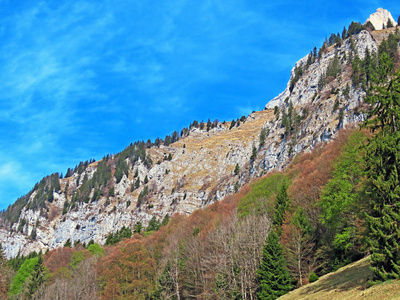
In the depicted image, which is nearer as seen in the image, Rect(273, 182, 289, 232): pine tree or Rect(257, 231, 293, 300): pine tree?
Rect(257, 231, 293, 300): pine tree

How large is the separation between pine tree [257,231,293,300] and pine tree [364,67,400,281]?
20118mm

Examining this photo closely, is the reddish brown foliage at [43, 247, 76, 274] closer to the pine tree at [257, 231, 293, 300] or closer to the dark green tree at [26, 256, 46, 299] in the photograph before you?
the dark green tree at [26, 256, 46, 299]

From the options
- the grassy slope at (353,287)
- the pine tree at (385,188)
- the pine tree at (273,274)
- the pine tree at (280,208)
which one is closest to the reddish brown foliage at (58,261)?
the pine tree at (280,208)

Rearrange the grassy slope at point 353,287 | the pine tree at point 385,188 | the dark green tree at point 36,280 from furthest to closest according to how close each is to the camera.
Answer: the dark green tree at point 36,280 < the pine tree at point 385,188 < the grassy slope at point 353,287

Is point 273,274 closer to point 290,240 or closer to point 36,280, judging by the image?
point 290,240

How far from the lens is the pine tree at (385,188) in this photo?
25.7 m

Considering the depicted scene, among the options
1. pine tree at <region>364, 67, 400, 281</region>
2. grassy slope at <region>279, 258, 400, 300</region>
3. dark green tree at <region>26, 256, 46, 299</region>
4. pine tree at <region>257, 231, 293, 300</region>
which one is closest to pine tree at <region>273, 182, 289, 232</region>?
pine tree at <region>257, 231, 293, 300</region>

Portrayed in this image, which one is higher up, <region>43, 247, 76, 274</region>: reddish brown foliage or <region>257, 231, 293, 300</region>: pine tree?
<region>43, 247, 76, 274</region>: reddish brown foliage

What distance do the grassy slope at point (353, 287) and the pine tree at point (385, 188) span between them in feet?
4.68

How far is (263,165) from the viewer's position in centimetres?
16462

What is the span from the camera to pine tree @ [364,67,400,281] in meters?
25.7

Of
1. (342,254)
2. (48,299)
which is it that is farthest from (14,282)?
(342,254)

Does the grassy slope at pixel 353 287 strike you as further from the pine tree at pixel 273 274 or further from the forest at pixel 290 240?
the pine tree at pixel 273 274

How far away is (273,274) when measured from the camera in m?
46.3
